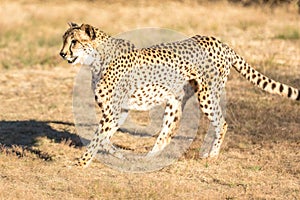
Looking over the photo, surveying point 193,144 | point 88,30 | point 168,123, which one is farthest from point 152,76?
point 193,144

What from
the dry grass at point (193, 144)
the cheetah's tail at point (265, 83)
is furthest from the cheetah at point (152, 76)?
the dry grass at point (193, 144)

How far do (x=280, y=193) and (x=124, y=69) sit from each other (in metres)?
2.25

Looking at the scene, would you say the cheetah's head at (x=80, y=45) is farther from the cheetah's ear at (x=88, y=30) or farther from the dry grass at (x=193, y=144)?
the dry grass at (x=193, y=144)

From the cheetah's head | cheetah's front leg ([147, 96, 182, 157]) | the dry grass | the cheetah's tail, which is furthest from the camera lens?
cheetah's front leg ([147, 96, 182, 157])

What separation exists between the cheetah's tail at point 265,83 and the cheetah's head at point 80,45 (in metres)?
1.83

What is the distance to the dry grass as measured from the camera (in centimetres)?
734

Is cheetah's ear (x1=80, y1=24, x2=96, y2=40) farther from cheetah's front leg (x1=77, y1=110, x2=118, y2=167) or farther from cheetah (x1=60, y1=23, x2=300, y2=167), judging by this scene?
cheetah's front leg (x1=77, y1=110, x2=118, y2=167)

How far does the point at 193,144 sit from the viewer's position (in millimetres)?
9234

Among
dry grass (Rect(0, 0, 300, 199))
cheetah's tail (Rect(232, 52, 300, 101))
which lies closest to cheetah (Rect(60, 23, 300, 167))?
cheetah's tail (Rect(232, 52, 300, 101))

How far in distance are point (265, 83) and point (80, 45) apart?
2250mm

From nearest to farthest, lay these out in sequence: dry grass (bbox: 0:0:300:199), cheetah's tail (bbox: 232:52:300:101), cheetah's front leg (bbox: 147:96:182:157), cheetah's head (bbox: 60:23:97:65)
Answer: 1. dry grass (bbox: 0:0:300:199)
2. cheetah's head (bbox: 60:23:97:65)
3. cheetah's tail (bbox: 232:52:300:101)
4. cheetah's front leg (bbox: 147:96:182:157)

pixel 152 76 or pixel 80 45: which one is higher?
pixel 80 45

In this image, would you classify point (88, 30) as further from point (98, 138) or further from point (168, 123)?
point (168, 123)

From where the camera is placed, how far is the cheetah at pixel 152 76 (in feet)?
26.2
